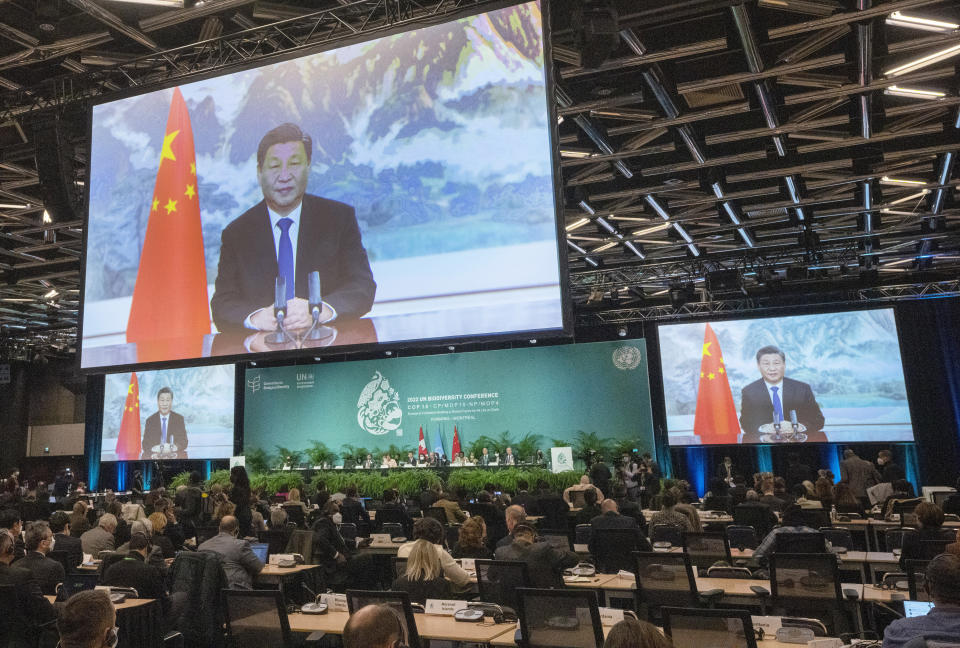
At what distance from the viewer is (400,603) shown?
3559 millimetres

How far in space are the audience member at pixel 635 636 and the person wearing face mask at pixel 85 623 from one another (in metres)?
1.99

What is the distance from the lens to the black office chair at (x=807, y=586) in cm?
431

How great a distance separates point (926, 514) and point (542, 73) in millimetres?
4392

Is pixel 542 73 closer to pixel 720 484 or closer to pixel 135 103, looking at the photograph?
pixel 135 103

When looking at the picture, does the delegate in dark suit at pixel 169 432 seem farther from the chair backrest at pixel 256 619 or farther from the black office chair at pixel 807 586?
the black office chair at pixel 807 586

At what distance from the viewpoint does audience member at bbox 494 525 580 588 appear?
502 cm

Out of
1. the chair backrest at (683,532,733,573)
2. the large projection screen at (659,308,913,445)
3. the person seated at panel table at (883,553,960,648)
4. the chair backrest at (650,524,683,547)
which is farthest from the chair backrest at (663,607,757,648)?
the large projection screen at (659,308,913,445)

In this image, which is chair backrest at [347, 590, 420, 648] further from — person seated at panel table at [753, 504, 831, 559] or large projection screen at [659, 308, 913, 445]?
large projection screen at [659, 308, 913, 445]

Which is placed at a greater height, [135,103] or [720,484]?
[135,103]

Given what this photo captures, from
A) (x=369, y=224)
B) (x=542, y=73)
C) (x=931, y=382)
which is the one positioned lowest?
(x=931, y=382)

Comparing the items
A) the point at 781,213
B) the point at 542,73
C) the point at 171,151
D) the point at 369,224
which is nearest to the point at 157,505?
the point at 171,151

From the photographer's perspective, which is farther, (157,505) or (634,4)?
(157,505)

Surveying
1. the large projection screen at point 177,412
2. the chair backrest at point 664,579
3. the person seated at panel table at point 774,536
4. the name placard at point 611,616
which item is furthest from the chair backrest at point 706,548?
the large projection screen at point 177,412

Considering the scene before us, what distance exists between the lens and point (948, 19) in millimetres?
6125
